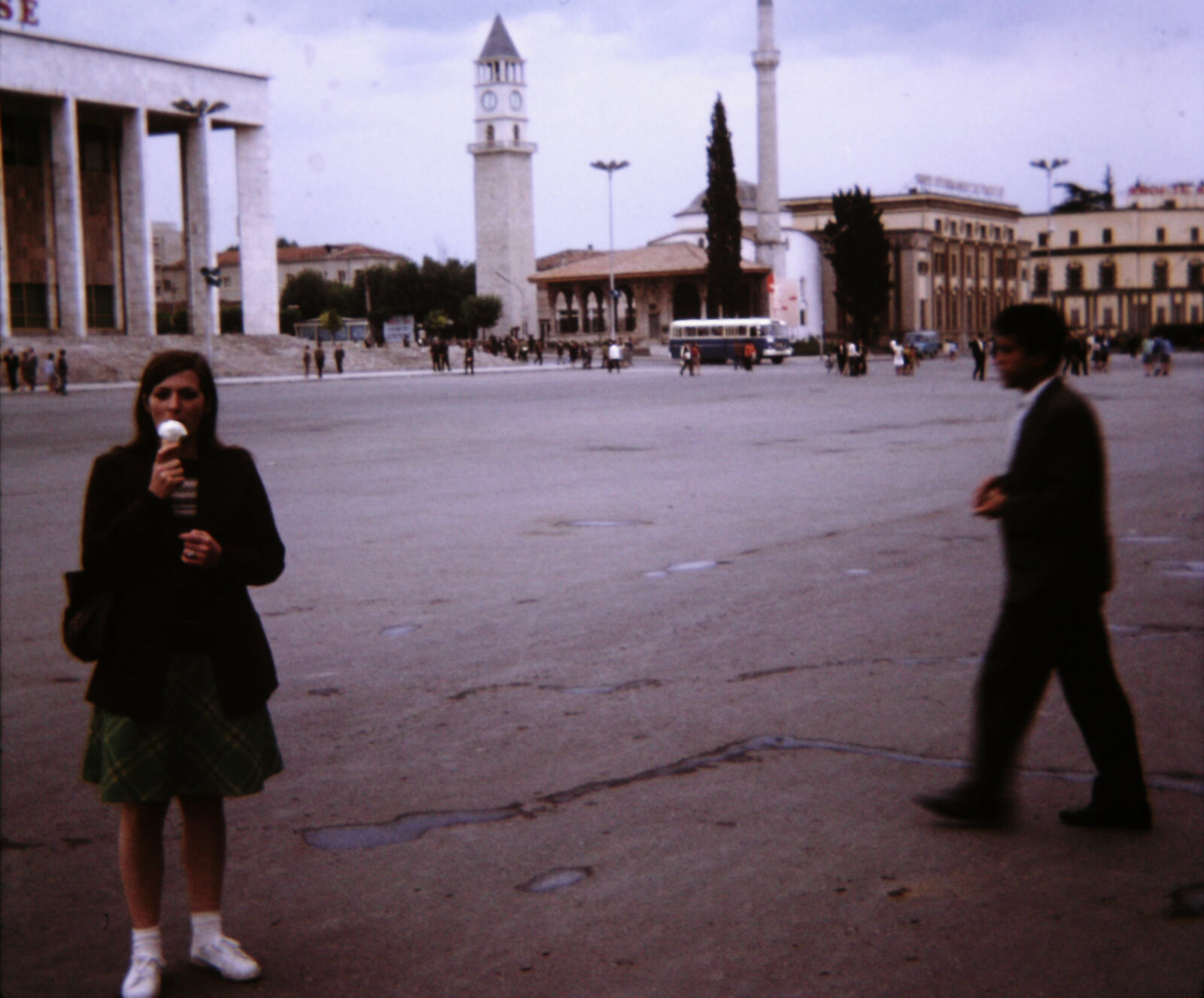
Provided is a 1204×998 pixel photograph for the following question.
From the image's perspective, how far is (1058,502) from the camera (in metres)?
4.29

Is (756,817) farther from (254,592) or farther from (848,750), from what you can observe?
(254,592)

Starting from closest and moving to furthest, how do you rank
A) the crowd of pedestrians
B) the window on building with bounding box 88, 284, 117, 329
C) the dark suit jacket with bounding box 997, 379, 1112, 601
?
the dark suit jacket with bounding box 997, 379, 1112, 601
the crowd of pedestrians
the window on building with bounding box 88, 284, 117, 329

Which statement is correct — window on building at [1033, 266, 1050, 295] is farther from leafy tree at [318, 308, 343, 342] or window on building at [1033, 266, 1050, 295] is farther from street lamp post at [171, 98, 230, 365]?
street lamp post at [171, 98, 230, 365]

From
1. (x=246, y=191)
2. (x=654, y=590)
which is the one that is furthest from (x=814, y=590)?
(x=246, y=191)

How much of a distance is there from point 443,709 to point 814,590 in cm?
323

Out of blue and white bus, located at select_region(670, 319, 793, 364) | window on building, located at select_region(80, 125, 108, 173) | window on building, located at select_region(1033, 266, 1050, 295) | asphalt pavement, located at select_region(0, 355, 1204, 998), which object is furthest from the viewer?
window on building, located at select_region(1033, 266, 1050, 295)

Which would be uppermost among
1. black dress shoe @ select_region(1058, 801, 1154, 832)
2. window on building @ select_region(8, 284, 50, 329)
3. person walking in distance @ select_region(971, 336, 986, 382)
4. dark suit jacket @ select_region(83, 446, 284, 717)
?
window on building @ select_region(8, 284, 50, 329)

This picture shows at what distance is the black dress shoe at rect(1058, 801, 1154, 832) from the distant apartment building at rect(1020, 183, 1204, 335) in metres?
125

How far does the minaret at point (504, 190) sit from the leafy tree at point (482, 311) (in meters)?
1.25

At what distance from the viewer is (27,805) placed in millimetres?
4906

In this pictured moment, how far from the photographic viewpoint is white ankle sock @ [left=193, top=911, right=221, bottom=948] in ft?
11.8

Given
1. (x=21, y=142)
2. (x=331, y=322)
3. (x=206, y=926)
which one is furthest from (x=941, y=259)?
(x=206, y=926)

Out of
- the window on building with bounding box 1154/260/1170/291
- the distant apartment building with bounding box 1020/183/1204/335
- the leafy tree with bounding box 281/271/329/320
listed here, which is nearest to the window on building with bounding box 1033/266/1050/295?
the distant apartment building with bounding box 1020/183/1204/335

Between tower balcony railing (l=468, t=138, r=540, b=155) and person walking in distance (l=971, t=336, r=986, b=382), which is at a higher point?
tower balcony railing (l=468, t=138, r=540, b=155)
